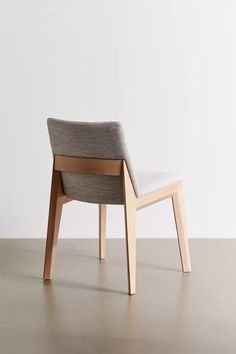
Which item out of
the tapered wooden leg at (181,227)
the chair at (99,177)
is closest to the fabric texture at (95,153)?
the chair at (99,177)

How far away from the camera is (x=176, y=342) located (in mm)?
2014

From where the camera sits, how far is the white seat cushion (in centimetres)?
255

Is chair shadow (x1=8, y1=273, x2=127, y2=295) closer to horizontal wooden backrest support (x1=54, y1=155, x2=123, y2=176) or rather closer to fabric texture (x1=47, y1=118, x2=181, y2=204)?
fabric texture (x1=47, y1=118, x2=181, y2=204)

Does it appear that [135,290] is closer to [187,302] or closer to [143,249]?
[187,302]

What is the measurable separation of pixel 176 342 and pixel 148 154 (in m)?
1.51

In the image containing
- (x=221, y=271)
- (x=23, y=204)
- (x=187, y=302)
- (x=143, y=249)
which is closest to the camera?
(x=187, y=302)

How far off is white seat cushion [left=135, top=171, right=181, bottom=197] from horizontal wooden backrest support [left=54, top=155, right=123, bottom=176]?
0.14 m

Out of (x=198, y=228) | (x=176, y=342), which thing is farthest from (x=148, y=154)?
(x=176, y=342)

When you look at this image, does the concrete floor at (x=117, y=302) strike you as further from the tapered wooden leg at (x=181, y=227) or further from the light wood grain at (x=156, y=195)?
the light wood grain at (x=156, y=195)

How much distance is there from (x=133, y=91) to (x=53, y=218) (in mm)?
976

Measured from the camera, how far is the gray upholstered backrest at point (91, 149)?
2.42 m

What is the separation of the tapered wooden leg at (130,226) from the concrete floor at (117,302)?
0.07 m

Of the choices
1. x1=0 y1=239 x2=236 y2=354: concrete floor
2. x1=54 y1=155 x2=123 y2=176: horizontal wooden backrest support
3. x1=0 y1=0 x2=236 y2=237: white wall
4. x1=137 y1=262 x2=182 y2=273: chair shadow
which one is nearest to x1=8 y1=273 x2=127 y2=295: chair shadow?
x1=0 y1=239 x2=236 y2=354: concrete floor

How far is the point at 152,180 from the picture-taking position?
265cm
